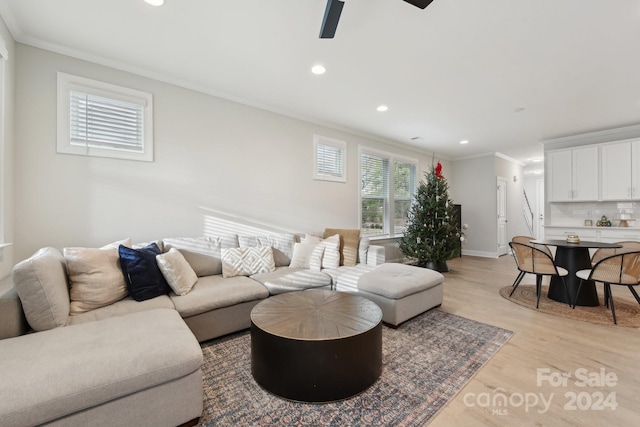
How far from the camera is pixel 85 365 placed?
51.1 inches

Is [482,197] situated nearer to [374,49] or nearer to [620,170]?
[620,170]

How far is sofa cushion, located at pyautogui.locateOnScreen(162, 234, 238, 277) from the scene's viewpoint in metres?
2.95

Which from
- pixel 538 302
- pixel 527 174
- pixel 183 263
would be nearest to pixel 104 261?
pixel 183 263

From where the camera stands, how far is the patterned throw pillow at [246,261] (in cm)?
307

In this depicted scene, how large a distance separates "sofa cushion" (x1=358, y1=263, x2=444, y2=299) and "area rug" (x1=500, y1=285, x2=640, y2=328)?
1.35 meters

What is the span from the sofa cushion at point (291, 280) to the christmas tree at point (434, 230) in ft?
9.09

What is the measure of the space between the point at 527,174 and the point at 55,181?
1211 cm

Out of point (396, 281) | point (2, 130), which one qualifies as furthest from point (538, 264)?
point (2, 130)

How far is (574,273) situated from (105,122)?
576cm

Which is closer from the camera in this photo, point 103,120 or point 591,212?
point 103,120

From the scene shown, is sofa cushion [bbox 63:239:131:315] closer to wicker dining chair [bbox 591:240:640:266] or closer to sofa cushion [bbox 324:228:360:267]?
sofa cushion [bbox 324:228:360:267]

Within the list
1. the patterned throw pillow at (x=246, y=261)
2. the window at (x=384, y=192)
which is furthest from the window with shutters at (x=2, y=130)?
the window at (x=384, y=192)

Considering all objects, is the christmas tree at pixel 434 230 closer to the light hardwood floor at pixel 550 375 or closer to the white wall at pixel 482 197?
the light hardwood floor at pixel 550 375

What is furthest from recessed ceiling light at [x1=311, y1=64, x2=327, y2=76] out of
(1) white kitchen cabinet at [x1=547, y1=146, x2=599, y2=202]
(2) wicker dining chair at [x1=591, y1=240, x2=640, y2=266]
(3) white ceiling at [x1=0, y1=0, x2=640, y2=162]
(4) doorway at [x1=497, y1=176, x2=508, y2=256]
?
(4) doorway at [x1=497, y1=176, x2=508, y2=256]
